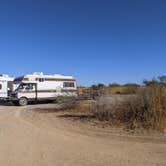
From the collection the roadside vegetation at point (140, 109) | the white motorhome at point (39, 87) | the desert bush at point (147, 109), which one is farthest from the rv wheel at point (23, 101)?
the desert bush at point (147, 109)

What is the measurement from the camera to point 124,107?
40.3 ft

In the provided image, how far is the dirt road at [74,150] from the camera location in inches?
258

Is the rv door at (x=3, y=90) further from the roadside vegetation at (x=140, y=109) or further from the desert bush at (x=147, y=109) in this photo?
the desert bush at (x=147, y=109)

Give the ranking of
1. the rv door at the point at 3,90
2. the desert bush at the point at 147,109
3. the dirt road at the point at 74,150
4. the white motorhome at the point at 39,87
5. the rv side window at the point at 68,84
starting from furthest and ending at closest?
the rv side window at the point at 68,84
the rv door at the point at 3,90
the white motorhome at the point at 39,87
the desert bush at the point at 147,109
the dirt road at the point at 74,150

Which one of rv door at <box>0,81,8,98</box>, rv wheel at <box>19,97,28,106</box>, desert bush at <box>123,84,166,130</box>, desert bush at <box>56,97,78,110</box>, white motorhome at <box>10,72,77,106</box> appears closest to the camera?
desert bush at <box>123,84,166,130</box>

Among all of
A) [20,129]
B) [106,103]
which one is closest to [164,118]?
[106,103]

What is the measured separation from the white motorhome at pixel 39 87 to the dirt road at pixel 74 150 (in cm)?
1690

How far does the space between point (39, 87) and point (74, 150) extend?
806 inches

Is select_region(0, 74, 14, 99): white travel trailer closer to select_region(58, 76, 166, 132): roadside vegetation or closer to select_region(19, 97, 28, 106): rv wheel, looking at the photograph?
select_region(19, 97, 28, 106): rv wheel

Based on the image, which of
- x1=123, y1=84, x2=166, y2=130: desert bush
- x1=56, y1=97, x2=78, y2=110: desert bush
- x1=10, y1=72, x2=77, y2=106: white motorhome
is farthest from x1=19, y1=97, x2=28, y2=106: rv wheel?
x1=123, y1=84, x2=166, y2=130: desert bush

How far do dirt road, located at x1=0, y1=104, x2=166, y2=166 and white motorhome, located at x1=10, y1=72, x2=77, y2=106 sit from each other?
1690 cm

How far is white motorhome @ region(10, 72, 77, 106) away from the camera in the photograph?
26719mm

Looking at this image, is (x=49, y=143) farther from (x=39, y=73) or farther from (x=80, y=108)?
(x=39, y=73)

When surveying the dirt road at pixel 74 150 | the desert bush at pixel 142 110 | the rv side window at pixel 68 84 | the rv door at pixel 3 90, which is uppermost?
the rv side window at pixel 68 84
